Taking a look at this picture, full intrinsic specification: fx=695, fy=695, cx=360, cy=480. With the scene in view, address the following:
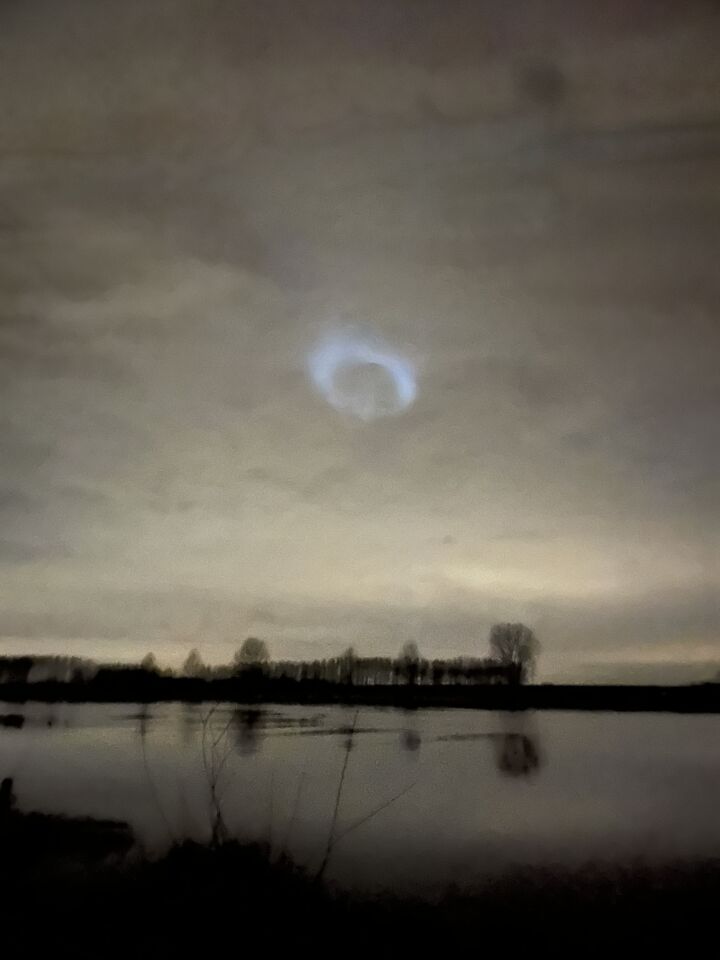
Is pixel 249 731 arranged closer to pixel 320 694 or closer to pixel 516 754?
pixel 320 694

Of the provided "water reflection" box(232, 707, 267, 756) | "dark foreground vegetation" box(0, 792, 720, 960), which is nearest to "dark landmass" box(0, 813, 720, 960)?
"dark foreground vegetation" box(0, 792, 720, 960)

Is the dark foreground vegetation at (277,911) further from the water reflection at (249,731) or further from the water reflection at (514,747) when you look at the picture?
the water reflection at (514,747)

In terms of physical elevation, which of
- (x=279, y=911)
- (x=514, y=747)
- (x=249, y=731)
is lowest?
(x=279, y=911)

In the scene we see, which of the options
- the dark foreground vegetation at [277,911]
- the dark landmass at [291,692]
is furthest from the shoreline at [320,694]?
the dark foreground vegetation at [277,911]

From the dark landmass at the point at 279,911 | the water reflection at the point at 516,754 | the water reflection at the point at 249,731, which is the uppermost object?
the water reflection at the point at 249,731

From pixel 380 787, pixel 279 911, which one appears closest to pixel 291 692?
pixel 380 787

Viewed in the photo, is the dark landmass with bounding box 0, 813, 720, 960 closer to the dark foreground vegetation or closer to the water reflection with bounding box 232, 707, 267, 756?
the dark foreground vegetation

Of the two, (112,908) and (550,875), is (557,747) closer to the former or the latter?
(550,875)
